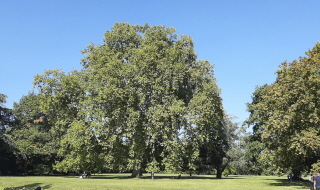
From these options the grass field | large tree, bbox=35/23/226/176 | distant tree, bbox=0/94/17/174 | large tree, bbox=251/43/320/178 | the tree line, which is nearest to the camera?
the grass field

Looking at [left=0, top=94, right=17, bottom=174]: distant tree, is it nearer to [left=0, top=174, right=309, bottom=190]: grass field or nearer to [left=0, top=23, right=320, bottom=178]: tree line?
[left=0, top=23, right=320, bottom=178]: tree line

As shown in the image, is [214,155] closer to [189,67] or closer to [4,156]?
[189,67]

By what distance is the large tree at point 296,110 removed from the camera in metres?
24.8

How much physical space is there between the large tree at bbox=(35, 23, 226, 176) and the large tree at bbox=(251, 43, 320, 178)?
8713 millimetres

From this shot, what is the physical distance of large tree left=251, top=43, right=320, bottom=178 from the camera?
24.8m

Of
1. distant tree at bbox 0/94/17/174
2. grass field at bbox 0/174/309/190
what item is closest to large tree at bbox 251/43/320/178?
grass field at bbox 0/174/309/190

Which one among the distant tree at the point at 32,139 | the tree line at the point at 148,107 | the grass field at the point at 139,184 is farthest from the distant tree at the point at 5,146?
the grass field at the point at 139,184

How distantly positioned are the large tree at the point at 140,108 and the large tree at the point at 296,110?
8.71 metres

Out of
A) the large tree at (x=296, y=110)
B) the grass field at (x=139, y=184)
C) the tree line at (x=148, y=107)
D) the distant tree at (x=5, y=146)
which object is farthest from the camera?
the distant tree at (x=5, y=146)

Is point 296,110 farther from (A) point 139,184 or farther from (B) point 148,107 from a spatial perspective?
(B) point 148,107

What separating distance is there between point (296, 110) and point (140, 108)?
17.9m

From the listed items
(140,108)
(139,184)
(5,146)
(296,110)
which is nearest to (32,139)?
(5,146)

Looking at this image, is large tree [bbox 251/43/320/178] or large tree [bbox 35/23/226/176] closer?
large tree [bbox 251/43/320/178]

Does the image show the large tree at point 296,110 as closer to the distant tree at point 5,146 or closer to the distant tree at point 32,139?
the distant tree at point 32,139
